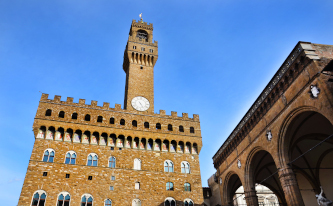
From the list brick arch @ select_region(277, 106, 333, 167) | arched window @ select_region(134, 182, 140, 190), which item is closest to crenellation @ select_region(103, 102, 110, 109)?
arched window @ select_region(134, 182, 140, 190)

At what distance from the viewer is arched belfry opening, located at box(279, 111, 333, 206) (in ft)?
60.9

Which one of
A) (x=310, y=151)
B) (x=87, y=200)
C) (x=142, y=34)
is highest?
(x=142, y=34)

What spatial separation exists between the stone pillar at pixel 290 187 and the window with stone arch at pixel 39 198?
63.2 feet

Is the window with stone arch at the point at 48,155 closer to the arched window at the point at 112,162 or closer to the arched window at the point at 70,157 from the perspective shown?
the arched window at the point at 70,157

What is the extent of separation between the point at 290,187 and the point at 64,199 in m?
18.3

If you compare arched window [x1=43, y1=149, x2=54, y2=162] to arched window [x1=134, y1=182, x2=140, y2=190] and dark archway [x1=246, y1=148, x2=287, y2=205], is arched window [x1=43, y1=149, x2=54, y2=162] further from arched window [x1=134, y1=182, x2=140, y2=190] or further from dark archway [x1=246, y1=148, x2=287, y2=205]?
dark archway [x1=246, y1=148, x2=287, y2=205]

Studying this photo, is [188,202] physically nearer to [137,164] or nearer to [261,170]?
[137,164]

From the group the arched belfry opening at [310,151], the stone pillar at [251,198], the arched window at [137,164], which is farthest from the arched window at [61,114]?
the arched belfry opening at [310,151]

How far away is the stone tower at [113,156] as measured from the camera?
79.9 ft

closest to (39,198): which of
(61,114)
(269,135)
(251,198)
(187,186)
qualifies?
(61,114)

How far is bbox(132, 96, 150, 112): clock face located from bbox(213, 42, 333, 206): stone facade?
9907mm

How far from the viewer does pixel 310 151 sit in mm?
25016

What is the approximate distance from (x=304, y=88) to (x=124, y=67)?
2603 centimetres

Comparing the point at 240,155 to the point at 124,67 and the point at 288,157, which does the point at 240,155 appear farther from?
the point at 124,67
